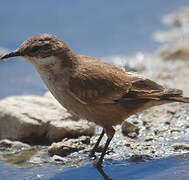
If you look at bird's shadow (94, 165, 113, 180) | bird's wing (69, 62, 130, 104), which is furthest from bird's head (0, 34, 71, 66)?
bird's shadow (94, 165, 113, 180)

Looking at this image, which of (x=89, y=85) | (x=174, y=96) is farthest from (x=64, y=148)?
(x=174, y=96)

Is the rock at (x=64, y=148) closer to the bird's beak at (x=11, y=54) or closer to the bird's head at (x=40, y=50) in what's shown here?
the bird's head at (x=40, y=50)

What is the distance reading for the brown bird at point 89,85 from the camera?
17.5ft

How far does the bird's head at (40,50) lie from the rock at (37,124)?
170 cm

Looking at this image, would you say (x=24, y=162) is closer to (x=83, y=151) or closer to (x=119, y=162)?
(x=83, y=151)

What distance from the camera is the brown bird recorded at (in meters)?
5.33

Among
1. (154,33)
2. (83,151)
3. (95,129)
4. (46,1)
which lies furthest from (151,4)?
(83,151)

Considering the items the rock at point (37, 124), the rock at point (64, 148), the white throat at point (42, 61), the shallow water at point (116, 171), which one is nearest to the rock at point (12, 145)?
the rock at point (37, 124)

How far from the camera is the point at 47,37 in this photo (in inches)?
212

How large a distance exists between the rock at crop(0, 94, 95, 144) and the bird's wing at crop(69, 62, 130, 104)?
4.61 ft

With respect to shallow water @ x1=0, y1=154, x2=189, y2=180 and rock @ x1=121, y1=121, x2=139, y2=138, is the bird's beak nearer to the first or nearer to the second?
shallow water @ x1=0, y1=154, x2=189, y2=180

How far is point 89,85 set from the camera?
5488mm

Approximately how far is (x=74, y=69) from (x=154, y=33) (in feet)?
31.1

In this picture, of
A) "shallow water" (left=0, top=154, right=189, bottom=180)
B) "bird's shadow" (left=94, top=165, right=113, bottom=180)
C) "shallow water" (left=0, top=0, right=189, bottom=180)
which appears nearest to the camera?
"shallow water" (left=0, top=154, right=189, bottom=180)
